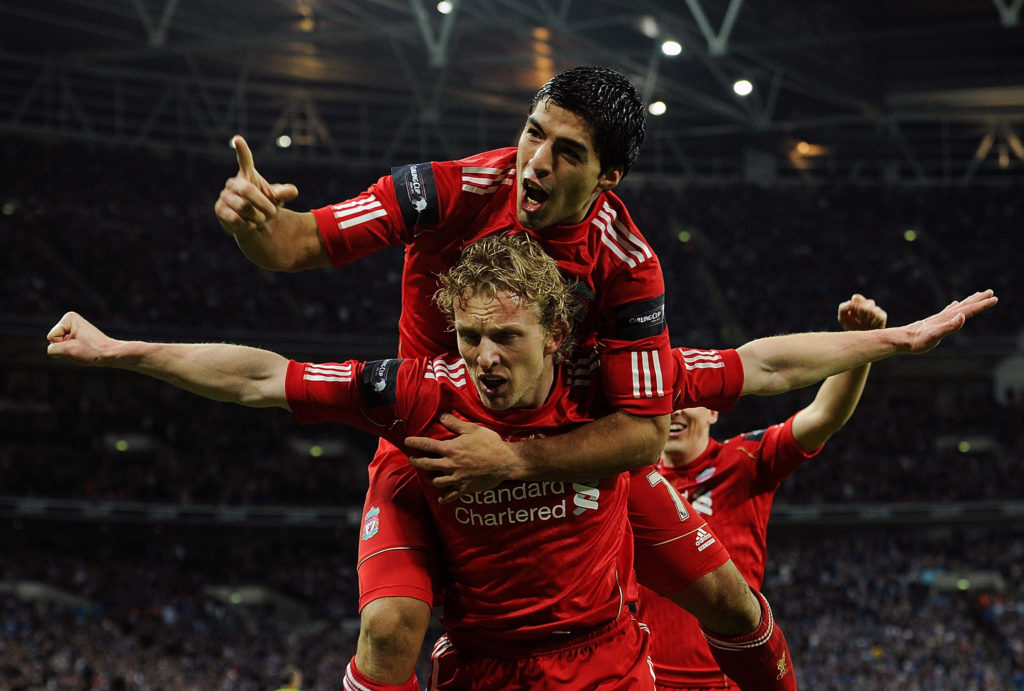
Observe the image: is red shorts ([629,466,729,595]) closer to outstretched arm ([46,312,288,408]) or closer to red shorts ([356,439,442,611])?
red shorts ([356,439,442,611])

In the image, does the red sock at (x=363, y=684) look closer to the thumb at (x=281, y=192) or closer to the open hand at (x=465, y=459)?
the open hand at (x=465, y=459)

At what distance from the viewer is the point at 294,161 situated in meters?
33.5

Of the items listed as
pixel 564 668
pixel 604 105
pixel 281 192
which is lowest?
pixel 564 668

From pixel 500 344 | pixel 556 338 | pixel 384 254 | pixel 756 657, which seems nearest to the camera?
pixel 500 344

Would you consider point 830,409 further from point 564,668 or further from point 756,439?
point 564,668

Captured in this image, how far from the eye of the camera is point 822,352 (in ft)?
15.8

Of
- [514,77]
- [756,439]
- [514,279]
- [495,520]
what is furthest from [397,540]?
[514,77]

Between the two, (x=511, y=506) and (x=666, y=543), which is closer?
(x=511, y=506)

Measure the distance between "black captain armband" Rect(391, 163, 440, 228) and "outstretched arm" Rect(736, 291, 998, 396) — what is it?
1596mm

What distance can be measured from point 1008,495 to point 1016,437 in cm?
240

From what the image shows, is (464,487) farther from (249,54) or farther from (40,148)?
(40,148)

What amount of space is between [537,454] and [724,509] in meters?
2.26

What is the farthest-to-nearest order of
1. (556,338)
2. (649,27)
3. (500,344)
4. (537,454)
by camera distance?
(649,27)
(556,338)
(537,454)
(500,344)

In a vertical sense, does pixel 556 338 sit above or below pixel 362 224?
below
